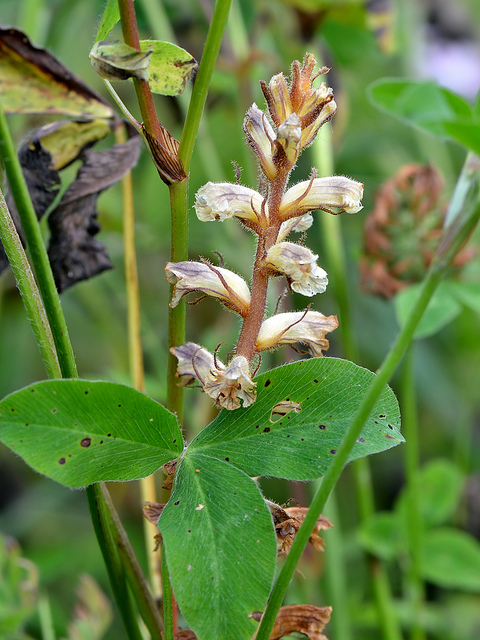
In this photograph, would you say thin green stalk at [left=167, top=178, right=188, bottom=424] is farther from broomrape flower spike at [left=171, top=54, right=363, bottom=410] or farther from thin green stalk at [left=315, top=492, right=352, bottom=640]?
thin green stalk at [left=315, top=492, right=352, bottom=640]

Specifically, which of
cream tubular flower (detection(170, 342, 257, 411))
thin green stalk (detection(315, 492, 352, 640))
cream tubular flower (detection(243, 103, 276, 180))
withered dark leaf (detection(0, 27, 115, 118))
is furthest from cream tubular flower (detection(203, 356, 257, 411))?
thin green stalk (detection(315, 492, 352, 640))

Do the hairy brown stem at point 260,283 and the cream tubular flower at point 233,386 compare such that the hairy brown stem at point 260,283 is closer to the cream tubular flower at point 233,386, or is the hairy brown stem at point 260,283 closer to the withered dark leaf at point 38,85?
the cream tubular flower at point 233,386

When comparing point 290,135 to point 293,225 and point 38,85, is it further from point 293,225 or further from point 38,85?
point 38,85

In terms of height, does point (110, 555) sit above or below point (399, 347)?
below

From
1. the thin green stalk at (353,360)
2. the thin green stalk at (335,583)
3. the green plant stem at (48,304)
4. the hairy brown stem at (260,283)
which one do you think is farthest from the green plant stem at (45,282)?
the thin green stalk at (335,583)

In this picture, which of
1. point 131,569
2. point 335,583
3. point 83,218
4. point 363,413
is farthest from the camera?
point 335,583

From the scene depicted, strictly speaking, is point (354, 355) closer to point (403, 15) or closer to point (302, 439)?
point (302, 439)

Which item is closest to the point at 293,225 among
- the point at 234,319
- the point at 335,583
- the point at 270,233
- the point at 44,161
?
the point at 270,233
